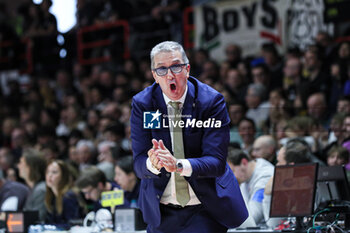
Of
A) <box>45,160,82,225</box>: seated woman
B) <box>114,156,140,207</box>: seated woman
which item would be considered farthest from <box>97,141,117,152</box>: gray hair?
<box>114,156,140,207</box>: seated woman

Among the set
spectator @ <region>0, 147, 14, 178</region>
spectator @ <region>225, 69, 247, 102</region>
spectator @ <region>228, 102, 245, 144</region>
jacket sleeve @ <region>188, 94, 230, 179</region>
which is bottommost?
spectator @ <region>0, 147, 14, 178</region>

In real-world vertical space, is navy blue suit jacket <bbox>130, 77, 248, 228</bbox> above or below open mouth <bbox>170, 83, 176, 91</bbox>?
below

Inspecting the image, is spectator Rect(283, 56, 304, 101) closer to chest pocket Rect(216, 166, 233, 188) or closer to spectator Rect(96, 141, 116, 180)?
spectator Rect(96, 141, 116, 180)

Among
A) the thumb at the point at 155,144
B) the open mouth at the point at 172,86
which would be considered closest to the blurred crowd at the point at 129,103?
the open mouth at the point at 172,86

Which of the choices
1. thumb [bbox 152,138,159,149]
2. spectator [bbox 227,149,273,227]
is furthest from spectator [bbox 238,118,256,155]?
thumb [bbox 152,138,159,149]

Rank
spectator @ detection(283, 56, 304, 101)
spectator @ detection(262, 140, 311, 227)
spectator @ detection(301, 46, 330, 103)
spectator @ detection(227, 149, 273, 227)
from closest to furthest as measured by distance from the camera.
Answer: spectator @ detection(262, 140, 311, 227)
spectator @ detection(227, 149, 273, 227)
spectator @ detection(301, 46, 330, 103)
spectator @ detection(283, 56, 304, 101)

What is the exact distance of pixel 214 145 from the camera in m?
3.47

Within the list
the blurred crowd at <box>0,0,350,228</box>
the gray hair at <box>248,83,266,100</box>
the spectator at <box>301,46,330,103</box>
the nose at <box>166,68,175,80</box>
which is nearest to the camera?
the nose at <box>166,68,175,80</box>

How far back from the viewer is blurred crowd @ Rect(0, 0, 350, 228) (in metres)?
7.22

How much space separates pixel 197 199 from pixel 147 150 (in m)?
0.38

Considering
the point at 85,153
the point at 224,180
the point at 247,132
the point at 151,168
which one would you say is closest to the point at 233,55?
the point at 85,153

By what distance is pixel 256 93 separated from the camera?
9.12m

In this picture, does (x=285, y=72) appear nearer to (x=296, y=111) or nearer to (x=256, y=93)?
(x=256, y=93)

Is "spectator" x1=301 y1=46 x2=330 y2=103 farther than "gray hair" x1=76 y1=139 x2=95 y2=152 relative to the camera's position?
No
